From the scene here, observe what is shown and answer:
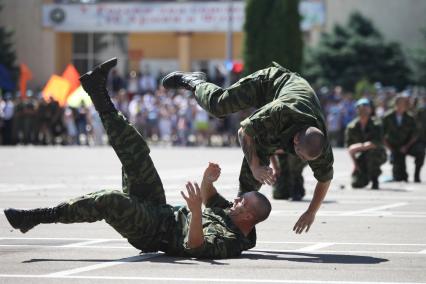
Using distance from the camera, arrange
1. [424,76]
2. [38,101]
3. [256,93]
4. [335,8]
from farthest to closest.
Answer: [335,8] < [424,76] < [38,101] < [256,93]

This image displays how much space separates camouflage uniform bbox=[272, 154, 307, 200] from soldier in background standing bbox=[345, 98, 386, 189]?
3.00m

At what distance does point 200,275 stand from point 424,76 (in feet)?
142

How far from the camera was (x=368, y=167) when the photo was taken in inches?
798

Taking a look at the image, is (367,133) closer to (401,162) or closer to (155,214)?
(401,162)

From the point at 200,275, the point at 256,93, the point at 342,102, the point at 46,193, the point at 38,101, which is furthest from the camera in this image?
the point at 38,101

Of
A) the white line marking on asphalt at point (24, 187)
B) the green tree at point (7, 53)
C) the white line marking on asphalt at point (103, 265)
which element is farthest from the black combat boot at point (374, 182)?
the green tree at point (7, 53)

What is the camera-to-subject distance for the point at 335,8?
183 feet

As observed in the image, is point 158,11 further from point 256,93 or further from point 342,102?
point 256,93

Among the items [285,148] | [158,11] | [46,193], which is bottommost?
[46,193]

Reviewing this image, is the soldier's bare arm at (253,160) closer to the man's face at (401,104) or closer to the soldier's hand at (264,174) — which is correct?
the soldier's hand at (264,174)

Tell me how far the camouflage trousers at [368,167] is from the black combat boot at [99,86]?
9.80m

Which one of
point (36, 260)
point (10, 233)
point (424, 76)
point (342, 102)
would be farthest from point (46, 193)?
point (424, 76)

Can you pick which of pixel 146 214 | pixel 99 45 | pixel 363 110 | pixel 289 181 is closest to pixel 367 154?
pixel 363 110

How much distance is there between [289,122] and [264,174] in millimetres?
506
